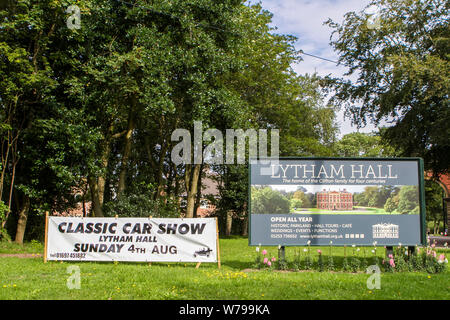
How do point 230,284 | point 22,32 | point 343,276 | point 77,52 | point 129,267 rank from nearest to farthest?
point 230,284, point 343,276, point 129,267, point 22,32, point 77,52

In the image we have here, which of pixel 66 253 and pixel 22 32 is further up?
pixel 22 32

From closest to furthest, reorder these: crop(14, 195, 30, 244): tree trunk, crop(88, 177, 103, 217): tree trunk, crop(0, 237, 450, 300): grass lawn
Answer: crop(0, 237, 450, 300): grass lawn, crop(14, 195, 30, 244): tree trunk, crop(88, 177, 103, 217): tree trunk

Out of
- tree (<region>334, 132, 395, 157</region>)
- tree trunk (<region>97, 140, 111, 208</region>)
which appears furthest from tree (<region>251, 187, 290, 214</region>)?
tree (<region>334, 132, 395, 157</region>)

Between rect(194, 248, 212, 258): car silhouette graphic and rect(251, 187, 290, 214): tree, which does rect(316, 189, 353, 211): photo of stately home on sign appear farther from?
rect(194, 248, 212, 258): car silhouette graphic

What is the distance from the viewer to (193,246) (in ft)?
37.3

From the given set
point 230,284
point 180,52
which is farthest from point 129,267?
point 180,52

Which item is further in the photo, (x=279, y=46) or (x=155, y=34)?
(x=279, y=46)

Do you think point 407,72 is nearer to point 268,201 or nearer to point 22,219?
point 268,201

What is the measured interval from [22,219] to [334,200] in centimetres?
1487

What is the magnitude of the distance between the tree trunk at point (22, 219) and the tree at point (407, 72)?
19114mm

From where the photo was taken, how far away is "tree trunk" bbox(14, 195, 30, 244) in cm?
1917
